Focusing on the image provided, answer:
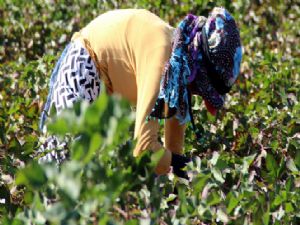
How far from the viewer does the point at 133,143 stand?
1.70m

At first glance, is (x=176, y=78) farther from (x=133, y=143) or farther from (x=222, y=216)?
(x=133, y=143)

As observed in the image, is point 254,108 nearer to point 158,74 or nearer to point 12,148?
point 158,74

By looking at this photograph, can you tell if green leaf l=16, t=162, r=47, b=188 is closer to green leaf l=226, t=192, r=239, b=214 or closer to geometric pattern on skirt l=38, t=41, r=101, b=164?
green leaf l=226, t=192, r=239, b=214

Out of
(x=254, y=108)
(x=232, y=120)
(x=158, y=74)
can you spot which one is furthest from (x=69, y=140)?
(x=254, y=108)

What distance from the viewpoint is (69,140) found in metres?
2.26

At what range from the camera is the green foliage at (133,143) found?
1470 millimetres

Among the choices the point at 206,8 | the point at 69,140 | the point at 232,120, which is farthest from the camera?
the point at 206,8

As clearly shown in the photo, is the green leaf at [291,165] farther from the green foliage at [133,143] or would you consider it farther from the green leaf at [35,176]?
the green leaf at [35,176]

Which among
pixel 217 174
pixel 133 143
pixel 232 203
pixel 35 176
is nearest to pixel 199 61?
pixel 217 174

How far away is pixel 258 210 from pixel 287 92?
2111 mm

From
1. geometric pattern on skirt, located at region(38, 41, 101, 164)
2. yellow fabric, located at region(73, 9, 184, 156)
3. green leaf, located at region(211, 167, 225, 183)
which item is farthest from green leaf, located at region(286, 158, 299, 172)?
geometric pattern on skirt, located at region(38, 41, 101, 164)

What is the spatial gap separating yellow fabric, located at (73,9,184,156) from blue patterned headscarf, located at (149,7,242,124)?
41 mm

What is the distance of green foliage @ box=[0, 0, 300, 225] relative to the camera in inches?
57.9

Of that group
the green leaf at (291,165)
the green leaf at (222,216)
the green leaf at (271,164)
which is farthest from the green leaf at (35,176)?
the green leaf at (291,165)
